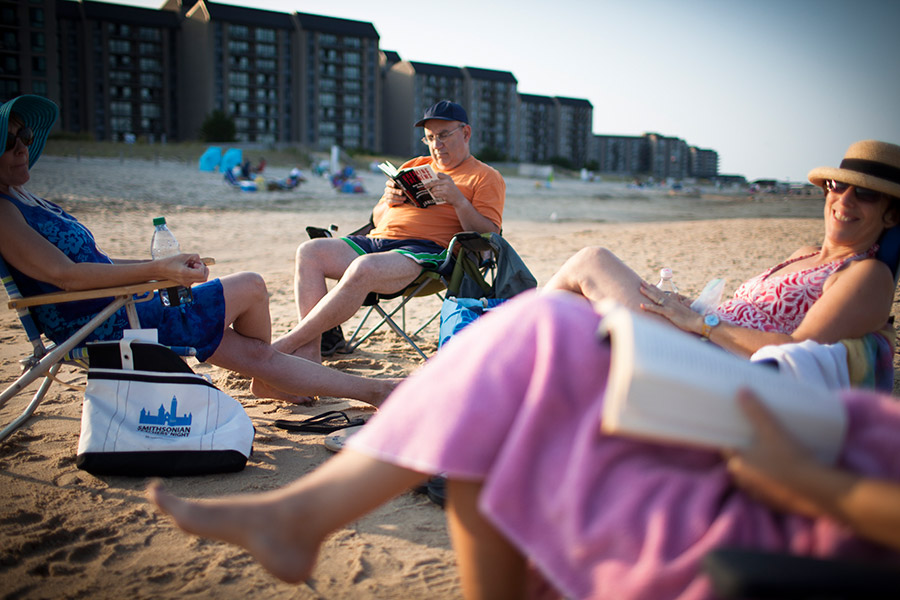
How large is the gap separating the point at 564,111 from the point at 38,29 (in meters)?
64.9

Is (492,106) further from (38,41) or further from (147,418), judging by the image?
(147,418)

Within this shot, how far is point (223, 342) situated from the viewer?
2959 mm

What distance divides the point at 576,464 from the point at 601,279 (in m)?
1.68

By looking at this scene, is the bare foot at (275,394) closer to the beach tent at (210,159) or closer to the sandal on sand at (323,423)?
the sandal on sand at (323,423)

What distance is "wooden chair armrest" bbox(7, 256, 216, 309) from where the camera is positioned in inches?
95.7

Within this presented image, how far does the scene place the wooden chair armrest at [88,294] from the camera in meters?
2.43

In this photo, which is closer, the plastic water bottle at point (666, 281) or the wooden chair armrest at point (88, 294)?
the wooden chair armrest at point (88, 294)

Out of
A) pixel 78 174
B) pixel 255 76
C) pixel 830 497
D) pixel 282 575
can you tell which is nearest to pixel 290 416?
pixel 282 575

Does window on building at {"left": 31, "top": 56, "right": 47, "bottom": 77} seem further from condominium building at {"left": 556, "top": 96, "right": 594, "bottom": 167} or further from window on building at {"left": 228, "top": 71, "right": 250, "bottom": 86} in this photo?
condominium building at {"left": 556, "top": 96, "right": 594, "bottom": 167}

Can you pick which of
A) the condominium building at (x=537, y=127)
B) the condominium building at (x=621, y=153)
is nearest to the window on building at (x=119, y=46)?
the condominium building at (x=537, y=127)

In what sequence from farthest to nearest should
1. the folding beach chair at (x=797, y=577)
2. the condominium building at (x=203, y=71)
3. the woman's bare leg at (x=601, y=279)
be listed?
1. the condominium building at (x=203, y=71)
2. the woman's bare leg at (x=601, y=279)
3. the folding beach chair at (x=797, y=577)

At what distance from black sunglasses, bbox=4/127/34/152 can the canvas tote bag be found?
85 centimetres

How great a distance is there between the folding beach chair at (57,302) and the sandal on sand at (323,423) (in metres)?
0.59

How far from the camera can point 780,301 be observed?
2.38m
